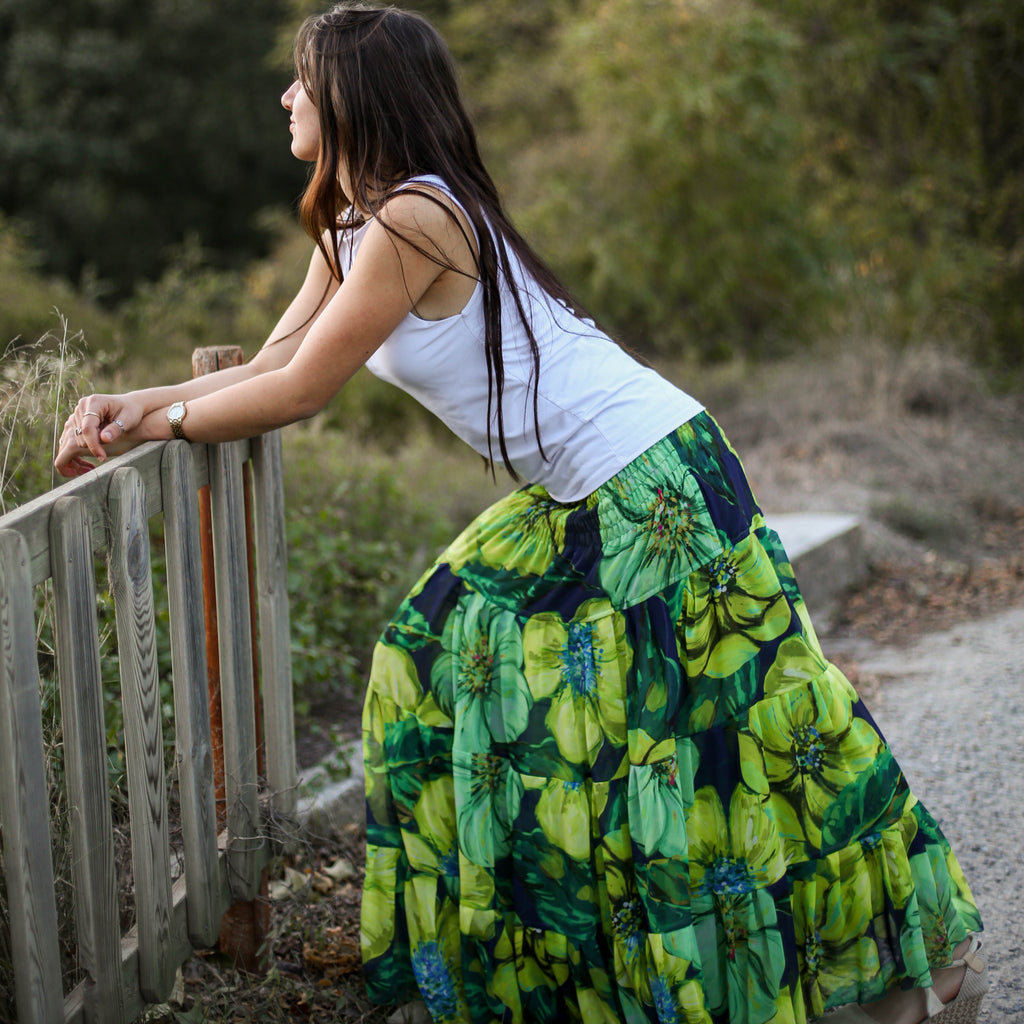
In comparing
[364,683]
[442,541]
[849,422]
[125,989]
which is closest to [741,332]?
[849,422]

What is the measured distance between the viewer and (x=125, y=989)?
157 cm

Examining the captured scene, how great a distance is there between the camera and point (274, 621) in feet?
6.53

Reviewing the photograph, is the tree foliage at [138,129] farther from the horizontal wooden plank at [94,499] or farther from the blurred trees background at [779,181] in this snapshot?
the horizontal wooden plank at [94,499]

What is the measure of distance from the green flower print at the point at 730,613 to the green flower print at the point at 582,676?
0.11 m

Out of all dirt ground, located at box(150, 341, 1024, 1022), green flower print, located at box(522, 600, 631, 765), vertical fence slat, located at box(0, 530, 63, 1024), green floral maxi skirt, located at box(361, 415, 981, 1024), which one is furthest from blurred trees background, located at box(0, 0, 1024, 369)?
vertical fence slat, located at box(0, 530, 63, 1024)

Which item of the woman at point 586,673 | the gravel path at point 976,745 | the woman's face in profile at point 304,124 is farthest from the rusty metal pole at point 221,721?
the gravel path at point 976,745

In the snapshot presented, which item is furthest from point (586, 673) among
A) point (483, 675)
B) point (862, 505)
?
point (862, 505)

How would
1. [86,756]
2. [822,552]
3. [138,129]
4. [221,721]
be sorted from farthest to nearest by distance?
[138,129] → [822,552] → [221,721] → [86,756]

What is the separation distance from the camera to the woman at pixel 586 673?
1.60 meters

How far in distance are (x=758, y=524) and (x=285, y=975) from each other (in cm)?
128

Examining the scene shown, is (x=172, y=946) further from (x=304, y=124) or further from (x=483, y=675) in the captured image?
(x=304, y=124)

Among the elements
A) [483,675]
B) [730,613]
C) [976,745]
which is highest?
[730,613]

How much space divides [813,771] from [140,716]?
3.42 ft

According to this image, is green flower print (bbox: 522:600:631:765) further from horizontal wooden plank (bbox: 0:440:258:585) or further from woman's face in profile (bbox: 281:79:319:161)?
woman's face in profile (bbox: 281:79:319:161)
